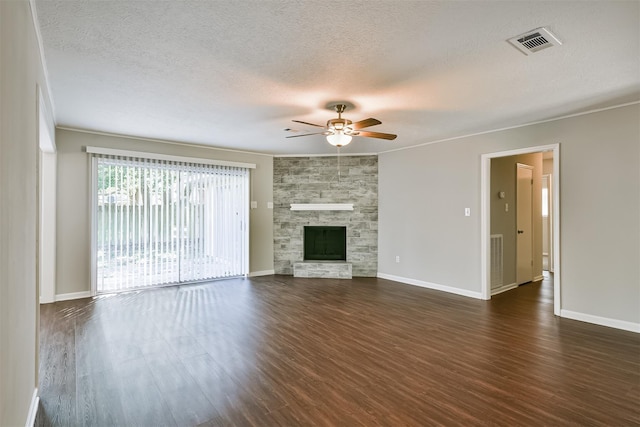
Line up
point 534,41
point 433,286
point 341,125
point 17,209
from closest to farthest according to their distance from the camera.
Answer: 1. point 17,209
2. point 534,41
3. point 341,125
4. point 433,286

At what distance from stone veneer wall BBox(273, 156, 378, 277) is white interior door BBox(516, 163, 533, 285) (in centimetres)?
258

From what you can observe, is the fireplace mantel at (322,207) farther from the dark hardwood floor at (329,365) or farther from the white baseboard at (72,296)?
the white baseboard at (72,296)

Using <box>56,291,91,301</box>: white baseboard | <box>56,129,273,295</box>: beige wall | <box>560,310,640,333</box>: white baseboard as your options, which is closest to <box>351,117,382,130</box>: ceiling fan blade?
<box>560,310,640,333</box>: white baseboard

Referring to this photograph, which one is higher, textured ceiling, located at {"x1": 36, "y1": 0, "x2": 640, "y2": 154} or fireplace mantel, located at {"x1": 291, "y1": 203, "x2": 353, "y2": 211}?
textured ceiling, located at {"x1": 36, "y1": 0, "x2": 640, "y2": 154}

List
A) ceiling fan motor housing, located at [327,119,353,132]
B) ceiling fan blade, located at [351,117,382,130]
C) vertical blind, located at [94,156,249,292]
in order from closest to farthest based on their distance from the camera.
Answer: ceiling fan blade, located at [351,117,382,130] → ceiling fan motor housing, located at [327,119,353,132] → vertical blind, located at [94,156,249,292]

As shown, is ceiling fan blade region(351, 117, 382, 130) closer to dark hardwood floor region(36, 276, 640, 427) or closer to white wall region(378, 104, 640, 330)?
dark hardwood floor region(36, 276, 640, 427)

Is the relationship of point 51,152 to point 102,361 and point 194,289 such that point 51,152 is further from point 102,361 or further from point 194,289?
point 102,361

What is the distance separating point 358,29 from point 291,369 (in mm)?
2657

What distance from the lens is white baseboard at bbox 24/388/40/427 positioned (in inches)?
74.5

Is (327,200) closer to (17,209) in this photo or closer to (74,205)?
(74,205)

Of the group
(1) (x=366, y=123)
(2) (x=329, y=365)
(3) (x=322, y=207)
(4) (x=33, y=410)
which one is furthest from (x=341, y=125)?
(4) (x=33, y=410)

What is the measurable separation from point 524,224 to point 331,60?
5.28m

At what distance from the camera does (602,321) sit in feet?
12.4

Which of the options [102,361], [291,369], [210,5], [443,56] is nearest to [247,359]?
[291,369]
